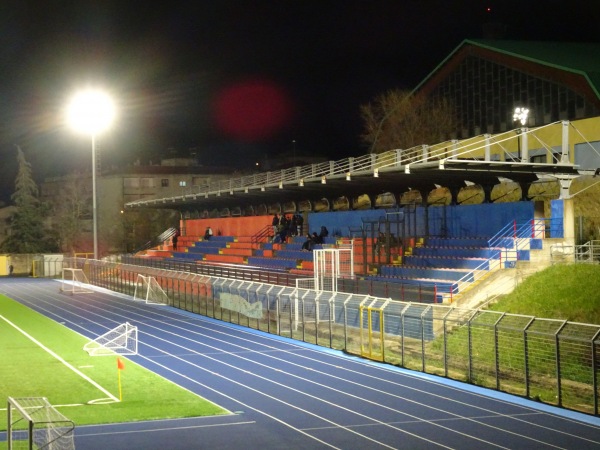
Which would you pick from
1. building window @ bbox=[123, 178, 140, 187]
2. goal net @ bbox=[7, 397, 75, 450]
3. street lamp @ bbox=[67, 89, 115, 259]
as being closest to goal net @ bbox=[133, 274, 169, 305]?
street lamp @ bbox=[67, 89, 115, 259]

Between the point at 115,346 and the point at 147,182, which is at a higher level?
the point at 147,182

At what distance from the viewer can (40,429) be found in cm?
1120

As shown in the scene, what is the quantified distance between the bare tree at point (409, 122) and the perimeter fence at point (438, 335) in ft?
56.0

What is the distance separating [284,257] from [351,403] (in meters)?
25.7

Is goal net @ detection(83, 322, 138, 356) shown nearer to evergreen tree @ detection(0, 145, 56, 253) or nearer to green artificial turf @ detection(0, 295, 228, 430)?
green artificial turf @ detection(0, 295, 228, 430)

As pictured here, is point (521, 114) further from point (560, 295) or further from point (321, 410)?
point (321, 410)

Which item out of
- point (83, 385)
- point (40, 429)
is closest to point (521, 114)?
point (83, 385)

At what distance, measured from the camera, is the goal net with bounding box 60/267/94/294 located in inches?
1805

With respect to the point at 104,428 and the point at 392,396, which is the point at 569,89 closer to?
the point at 392,396

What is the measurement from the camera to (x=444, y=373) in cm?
1941

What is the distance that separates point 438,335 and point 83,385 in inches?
383

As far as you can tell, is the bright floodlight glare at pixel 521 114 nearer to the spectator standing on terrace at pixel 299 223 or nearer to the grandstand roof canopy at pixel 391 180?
the grandstand roof canopy at pixel 391 180

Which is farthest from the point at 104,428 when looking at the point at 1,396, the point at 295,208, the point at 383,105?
the point at 383,105

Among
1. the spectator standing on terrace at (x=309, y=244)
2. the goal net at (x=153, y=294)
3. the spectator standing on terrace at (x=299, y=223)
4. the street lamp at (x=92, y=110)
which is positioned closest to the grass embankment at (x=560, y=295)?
the spectator standing on terrace at (x=309, y=244)
